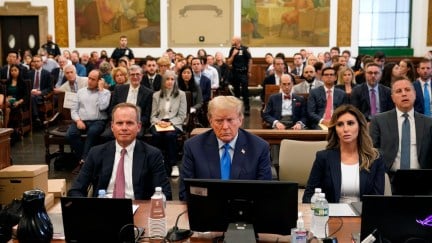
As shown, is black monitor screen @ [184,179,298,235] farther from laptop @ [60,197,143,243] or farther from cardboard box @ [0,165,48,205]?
cardboard box @ [0,165,48,205]

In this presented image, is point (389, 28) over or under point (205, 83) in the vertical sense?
over

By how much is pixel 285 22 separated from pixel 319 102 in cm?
1017

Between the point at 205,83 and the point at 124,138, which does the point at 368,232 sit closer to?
the point at 124,138

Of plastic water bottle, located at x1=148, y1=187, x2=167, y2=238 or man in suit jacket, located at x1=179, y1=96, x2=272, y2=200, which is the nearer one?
plastic water bottle, located at x1=148, y1=187, x2=167, y2=238

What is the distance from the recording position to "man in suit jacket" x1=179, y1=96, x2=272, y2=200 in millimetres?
3605

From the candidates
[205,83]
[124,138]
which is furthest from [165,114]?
[124,138]

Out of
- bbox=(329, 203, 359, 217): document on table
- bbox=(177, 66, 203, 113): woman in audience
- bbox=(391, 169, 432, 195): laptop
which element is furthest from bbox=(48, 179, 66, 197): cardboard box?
bbox=(177, 66, 203, 113): woman in audience

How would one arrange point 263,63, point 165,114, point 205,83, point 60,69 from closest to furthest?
point 165,114, point 205,83, point 60,69, point 263,63

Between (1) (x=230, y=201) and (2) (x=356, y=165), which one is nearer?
(1) (x=230, y=201)

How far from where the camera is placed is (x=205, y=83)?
10508 mm

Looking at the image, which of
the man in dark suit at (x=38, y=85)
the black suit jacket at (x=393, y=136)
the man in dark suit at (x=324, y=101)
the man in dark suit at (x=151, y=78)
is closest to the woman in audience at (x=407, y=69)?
the man in dark suit at (x=324, y=101)

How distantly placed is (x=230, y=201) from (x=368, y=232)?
0.66m

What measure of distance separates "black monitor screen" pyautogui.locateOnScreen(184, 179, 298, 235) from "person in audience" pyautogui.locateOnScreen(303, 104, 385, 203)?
1108 millimetres

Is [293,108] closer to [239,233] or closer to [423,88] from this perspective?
[423,88]
